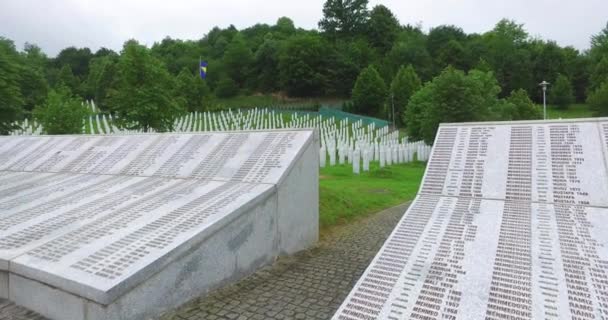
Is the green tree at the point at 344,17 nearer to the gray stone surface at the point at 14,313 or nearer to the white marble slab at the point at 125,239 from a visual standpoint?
the white marble slab at the point at 125,239

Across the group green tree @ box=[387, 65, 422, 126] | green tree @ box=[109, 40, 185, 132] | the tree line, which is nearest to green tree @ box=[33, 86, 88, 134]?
the tree line

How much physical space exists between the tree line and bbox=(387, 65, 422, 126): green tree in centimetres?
15

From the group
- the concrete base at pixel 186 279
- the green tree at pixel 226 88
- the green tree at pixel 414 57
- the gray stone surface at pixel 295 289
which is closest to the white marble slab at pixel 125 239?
the concrete base at pixel 186 279

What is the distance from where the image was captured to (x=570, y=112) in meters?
56.3

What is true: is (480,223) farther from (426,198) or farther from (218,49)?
(218,49)

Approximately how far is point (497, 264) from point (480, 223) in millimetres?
777

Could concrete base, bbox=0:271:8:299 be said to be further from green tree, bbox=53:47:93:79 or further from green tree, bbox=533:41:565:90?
green tree, bbox=53:47:93:79

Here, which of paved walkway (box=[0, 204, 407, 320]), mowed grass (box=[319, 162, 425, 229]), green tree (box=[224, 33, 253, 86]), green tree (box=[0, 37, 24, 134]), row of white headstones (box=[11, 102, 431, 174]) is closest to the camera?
paved walkway (box=[0, 204, 407, 320])

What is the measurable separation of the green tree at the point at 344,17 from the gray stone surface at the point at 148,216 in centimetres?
8094

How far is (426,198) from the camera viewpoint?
4773 millimetres

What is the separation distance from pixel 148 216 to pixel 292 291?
2.01 meters

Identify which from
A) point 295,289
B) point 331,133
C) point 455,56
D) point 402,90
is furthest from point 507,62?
point 295,289

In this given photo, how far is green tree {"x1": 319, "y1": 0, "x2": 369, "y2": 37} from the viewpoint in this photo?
271 feet

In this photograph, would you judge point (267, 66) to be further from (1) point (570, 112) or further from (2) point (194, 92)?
(1) point (570, 112)
